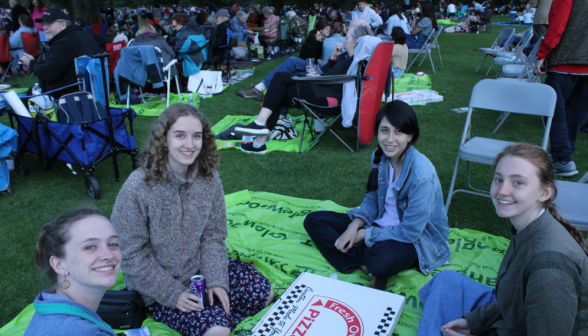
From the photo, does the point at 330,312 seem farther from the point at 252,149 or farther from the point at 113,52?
the point at 113,52

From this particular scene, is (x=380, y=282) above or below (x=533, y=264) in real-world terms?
below

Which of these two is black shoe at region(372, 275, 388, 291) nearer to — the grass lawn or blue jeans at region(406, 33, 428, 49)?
the grass lawn

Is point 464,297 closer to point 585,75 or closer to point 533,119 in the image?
point 585,75

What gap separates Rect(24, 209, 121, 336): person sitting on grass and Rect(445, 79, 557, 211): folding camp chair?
266cm

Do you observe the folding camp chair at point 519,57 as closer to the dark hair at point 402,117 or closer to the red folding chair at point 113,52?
the dark hair at point 402,117

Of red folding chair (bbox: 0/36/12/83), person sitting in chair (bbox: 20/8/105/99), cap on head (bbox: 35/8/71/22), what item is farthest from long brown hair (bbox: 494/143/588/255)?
red folding chair (bbox: 0/36/12/83)

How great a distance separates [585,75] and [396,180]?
2.70 metres

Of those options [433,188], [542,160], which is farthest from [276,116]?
[542,160]

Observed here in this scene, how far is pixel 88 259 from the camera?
4.59ft

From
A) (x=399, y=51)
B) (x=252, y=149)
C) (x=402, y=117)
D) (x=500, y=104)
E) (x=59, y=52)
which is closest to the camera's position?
(x=402, y=117)

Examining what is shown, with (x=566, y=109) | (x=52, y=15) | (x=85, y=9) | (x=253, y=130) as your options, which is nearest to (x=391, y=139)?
(x=253, y=130)

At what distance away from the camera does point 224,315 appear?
6.75ft

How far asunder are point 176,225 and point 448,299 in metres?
1.47

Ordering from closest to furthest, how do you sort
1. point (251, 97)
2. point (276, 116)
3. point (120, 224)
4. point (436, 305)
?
1. point (120, 224)
2. point (436, 305)
3. point (276, 116)
4. point (251, 97)
